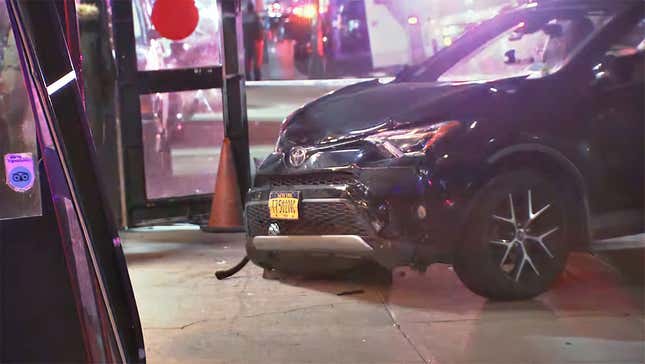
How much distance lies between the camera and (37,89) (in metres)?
2.35

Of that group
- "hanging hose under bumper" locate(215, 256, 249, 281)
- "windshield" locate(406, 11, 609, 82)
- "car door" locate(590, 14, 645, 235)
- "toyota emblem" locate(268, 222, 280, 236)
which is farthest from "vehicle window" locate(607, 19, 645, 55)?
"hanging hose under bumper" locate(215, 256, 249, 281)

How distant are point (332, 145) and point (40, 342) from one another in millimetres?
2610

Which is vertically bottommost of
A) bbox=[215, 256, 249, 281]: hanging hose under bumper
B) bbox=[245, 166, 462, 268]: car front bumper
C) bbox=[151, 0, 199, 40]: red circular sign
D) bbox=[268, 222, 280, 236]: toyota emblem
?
bbox=[215, 256, 249, 281]: hanging hose under bumper

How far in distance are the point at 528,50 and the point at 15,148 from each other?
4.24 m

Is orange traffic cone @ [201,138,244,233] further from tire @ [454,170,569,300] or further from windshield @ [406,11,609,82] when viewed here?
tire @ [454,170,569,300]

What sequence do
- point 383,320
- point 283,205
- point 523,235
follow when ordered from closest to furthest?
point 383,320 → point 523,235 → point 283,205

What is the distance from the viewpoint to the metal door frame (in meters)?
7.17

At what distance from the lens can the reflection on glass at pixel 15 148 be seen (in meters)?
2.47

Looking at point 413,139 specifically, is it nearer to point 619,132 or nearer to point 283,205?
point 283,205

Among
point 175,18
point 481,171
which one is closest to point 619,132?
point 481,171

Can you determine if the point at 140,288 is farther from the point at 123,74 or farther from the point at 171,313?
the point at 123,74

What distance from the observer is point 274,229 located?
5.01 metres

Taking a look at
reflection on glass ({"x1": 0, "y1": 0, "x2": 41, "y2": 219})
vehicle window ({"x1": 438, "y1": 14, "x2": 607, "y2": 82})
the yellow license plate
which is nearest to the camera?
reflection on glass ({"x1": 0, "y1": 0, "x2": 41, "y2": 219})

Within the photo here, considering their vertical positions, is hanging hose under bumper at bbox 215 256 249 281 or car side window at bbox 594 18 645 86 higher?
car side window at bbox 594 18 645 86
